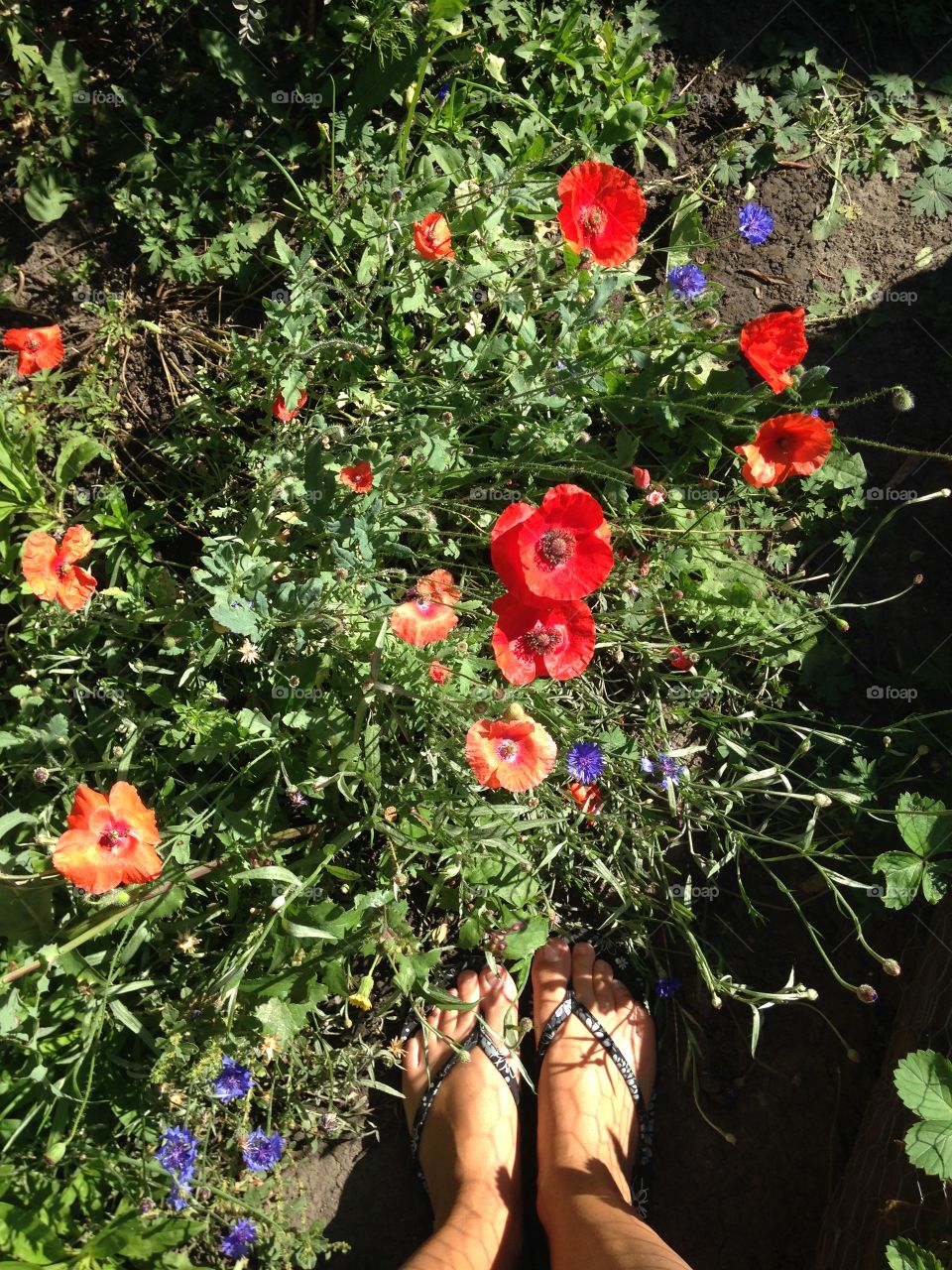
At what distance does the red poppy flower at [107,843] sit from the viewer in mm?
1804

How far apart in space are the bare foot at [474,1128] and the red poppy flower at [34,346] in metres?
2.02

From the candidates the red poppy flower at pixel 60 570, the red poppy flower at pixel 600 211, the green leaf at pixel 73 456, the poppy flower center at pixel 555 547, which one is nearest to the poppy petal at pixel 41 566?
the red poppy flower at pixel 60 570

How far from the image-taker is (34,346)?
249 centimetres

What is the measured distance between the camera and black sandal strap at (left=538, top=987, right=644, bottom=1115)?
2.75 metres

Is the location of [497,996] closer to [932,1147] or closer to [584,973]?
[584,973]

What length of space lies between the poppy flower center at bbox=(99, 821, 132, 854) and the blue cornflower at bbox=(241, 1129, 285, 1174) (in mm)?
847

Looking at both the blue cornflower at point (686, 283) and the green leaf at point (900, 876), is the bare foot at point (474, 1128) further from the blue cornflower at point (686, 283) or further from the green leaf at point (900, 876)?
the blue cornflower at point (686, 283)

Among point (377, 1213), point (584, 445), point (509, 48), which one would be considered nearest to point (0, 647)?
point (584, 445)

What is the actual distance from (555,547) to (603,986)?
1.60 m

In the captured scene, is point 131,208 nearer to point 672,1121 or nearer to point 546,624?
point 546,624

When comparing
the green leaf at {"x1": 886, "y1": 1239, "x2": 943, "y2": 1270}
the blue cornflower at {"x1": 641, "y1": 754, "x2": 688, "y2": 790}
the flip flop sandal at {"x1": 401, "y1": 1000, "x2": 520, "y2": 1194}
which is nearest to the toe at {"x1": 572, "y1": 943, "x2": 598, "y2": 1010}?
the flip flop sandal at {"x1": 401, "y1": 1000, "x2": 520, "y2": 1194}

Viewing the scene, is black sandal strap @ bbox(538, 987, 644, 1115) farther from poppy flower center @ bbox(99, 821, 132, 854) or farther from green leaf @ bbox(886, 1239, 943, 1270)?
poppy flower center @ bbox(99, 821, 132, 854)

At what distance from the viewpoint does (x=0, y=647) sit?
253 centimetres

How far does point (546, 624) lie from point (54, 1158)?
143 cm
